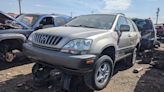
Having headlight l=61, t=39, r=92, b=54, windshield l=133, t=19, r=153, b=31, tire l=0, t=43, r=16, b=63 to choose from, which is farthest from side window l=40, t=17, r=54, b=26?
windshield l=133, t=19, r=153, b=31

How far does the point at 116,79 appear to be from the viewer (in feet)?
19.0

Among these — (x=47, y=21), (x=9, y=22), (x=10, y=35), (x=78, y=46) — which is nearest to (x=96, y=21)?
(x=78, y=46)

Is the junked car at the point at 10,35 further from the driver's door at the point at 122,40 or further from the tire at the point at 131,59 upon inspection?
the tire at the point at 131,59

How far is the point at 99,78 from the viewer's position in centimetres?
478

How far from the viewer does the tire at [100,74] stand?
4.46m

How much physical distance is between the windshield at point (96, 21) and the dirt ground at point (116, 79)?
4.91 feet

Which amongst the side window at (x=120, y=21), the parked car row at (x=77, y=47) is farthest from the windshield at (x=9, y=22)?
the side window at (x=120, y=21)

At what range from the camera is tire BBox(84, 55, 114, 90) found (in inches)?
176

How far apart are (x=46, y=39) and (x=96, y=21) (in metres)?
1.67

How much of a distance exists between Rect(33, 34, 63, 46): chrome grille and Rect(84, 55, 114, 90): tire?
95cm

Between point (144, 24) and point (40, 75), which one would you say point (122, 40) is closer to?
point (40, 75)

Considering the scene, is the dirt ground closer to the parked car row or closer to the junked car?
the parked car row

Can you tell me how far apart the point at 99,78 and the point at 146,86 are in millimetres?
1363

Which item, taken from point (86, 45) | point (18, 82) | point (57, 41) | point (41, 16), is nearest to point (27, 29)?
point (41, 16)
